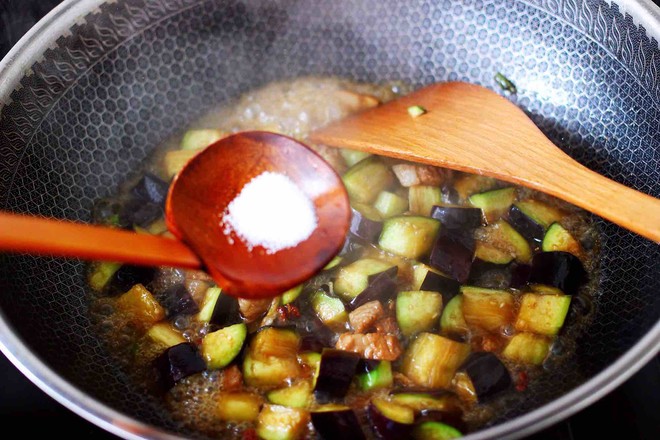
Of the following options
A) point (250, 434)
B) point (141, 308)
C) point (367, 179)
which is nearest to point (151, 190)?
point (141, 308)

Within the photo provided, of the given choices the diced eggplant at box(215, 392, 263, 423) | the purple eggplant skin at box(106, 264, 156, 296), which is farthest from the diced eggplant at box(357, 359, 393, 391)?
the purple eggplant skin at box(106, 264, 156, 296)

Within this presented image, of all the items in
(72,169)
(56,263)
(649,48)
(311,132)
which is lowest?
(56,263)

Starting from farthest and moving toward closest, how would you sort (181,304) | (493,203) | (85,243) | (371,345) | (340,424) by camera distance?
1. (493,203)
2. (181,304)
3. (371,345)
4. (340,424)
5. (85,243)

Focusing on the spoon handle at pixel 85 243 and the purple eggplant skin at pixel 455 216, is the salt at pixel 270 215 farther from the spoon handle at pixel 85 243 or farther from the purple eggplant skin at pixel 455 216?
the purple eggplant skin at pixel 455 216

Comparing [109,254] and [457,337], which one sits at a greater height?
[109,254]

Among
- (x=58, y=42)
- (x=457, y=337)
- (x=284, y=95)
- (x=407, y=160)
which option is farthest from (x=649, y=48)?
(x=58, y=42)

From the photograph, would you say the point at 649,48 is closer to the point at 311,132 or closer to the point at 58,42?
the point at 311,132

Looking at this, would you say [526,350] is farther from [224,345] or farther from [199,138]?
[199,138]
